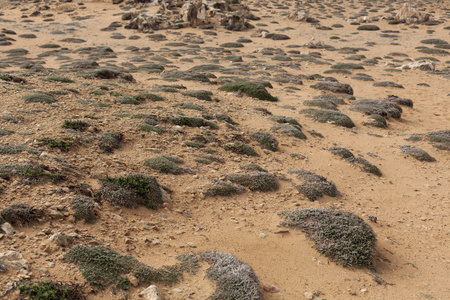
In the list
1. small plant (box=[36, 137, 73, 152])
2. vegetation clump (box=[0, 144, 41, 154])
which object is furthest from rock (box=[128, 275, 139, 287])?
small plant (box=[36, 137, 73, 152])

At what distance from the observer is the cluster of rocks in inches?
1891

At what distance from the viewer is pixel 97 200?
6887mm

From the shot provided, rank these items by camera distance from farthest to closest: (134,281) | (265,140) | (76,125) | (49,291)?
1. (265,140)
2. (76,125)
3. (134,281)
4. (49,291)

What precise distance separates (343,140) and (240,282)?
11.2 metres

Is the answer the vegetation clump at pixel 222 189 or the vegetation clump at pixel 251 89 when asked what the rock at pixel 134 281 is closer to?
the vegetation clump at pixel 222 189

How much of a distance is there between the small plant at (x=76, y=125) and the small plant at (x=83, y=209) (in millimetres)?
3912

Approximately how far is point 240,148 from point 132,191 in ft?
16.4

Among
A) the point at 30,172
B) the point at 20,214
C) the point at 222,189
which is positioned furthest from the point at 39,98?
the point at 222,189

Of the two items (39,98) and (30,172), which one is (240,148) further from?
(39,98)

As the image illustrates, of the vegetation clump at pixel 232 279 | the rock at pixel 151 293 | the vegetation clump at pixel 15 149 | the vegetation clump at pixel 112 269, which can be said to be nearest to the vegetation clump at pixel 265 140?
the vegetation clump at pixel 232 279

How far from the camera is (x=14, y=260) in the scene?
183 inches

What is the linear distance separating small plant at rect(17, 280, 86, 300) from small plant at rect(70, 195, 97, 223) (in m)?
1.82

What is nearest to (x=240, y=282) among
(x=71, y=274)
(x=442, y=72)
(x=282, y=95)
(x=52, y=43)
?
(x=71, y=274)

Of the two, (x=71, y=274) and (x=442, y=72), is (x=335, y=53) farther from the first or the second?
(x=71, y=274)
